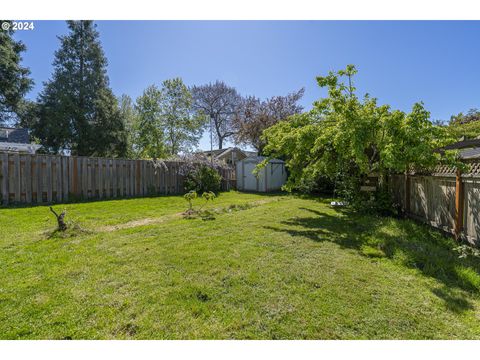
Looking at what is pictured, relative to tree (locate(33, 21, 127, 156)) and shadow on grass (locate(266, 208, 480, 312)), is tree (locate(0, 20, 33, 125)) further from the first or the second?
shadow on grass (locate(266, 208, 480, 312))

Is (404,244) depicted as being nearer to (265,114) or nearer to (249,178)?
(249,178)

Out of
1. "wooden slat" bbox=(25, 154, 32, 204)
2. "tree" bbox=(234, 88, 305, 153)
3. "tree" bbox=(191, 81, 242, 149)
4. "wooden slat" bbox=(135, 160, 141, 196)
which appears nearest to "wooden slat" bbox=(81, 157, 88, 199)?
"wooden slat" bbox=(25, 154, 32, 204)

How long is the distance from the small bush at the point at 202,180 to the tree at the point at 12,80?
16.4m

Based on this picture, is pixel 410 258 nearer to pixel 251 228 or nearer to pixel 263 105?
pixel 251 228

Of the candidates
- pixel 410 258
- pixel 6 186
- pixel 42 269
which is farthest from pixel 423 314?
pixel 6 186

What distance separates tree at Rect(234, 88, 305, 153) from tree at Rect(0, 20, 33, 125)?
17498 millimetres

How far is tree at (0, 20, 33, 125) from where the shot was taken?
1641cm

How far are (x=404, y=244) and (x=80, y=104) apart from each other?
84.5 feet

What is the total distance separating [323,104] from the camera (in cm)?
684

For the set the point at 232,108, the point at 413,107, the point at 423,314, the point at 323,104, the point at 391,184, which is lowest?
the point at 423,314

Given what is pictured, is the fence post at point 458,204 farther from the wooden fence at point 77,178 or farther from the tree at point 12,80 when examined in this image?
the tree at point 12,80

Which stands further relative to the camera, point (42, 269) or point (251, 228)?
point (251, 228)

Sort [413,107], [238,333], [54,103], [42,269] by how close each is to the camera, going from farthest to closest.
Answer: [54,103], [413,107], [42,269], [238,333]

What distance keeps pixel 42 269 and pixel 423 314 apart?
4432 mm
